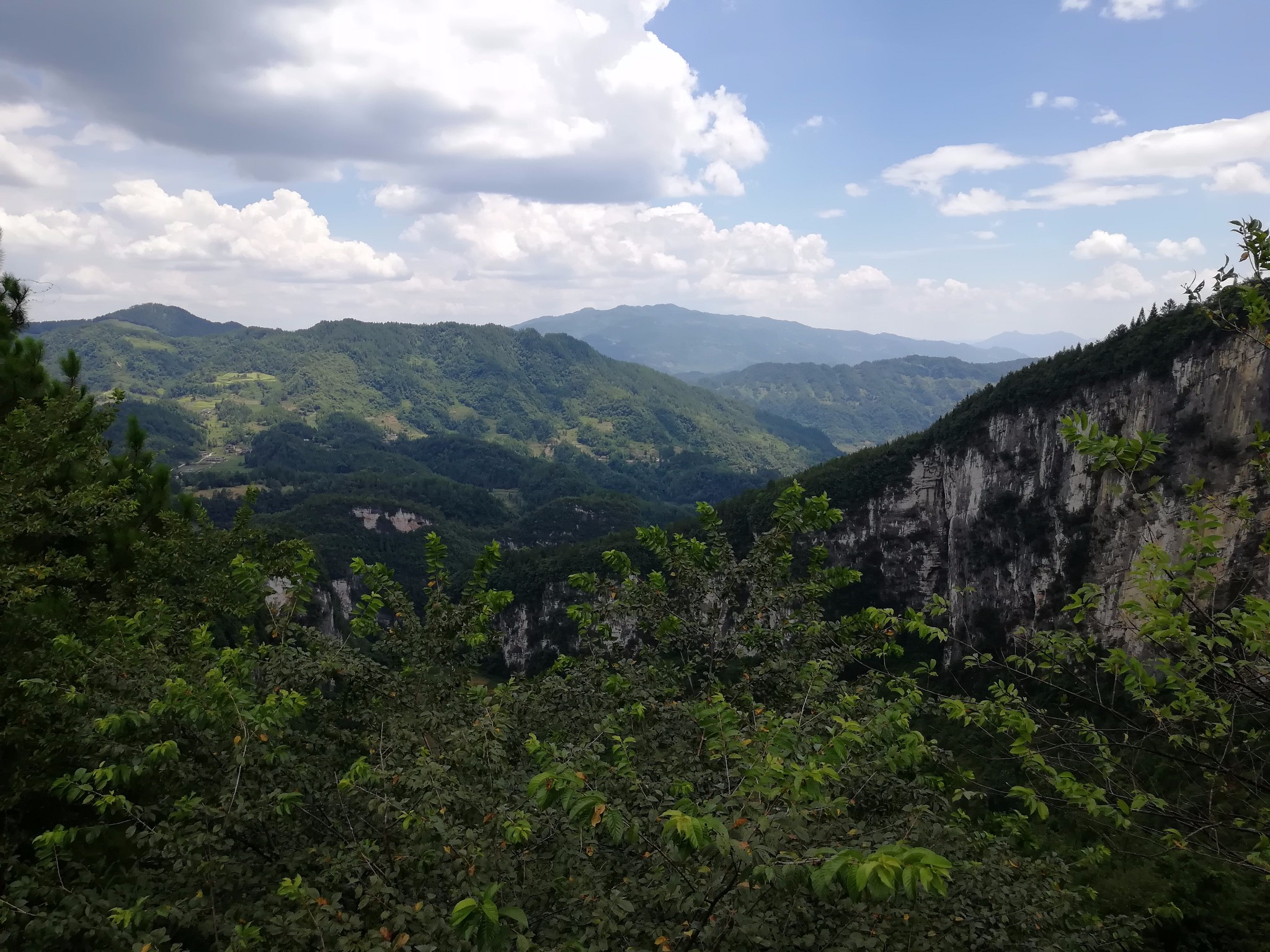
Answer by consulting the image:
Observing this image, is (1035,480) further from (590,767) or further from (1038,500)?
(590,767)

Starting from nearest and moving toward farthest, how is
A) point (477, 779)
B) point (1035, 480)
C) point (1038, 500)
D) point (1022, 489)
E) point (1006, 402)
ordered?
point (477, 779) → point (1038, 500) → point (1035, 480) → point (1022, 489) → point (1006, 402)

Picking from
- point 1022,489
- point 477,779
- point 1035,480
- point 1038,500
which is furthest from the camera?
point 1022,489

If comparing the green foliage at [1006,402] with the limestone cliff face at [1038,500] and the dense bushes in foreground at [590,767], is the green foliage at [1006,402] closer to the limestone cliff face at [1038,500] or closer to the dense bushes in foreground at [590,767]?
the limestone cliff face at [1038,500]

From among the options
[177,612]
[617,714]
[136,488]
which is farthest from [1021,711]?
[136,488]

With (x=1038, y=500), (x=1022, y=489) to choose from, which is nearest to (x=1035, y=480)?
(x=1022, y=489)

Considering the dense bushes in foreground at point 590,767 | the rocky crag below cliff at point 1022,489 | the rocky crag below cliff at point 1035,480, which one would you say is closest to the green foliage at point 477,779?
the dense bushes in foreground at point 590,767

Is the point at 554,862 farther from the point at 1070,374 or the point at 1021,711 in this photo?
the point at 1070,374
